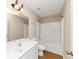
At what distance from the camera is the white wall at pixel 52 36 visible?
426 cm

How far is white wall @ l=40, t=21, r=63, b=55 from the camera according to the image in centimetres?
426

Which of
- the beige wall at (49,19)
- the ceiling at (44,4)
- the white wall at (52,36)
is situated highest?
the ceiling at (44,4)

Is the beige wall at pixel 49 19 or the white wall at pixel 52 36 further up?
the beige wall at pixel 49 19

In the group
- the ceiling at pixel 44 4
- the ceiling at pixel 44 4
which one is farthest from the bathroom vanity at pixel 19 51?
the ceiling at pixel 44 4

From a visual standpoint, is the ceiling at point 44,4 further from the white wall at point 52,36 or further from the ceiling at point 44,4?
the white wall at point 52,36

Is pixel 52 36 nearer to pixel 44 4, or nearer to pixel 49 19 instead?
pixel 49 19

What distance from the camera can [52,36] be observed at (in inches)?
183

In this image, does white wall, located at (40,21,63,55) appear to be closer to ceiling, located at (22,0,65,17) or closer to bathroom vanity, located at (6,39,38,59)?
ceiling, located at (22,0,65,17)

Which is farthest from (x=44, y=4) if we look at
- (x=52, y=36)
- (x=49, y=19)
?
(x=52, y=36)

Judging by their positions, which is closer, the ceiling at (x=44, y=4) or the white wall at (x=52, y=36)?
the ceiling at (x=44, y=4)

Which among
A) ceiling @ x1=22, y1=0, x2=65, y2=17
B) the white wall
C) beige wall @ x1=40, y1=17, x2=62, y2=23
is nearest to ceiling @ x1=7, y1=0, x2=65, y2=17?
ceiling @ x1=22, y1=0, x2=65, y2=17

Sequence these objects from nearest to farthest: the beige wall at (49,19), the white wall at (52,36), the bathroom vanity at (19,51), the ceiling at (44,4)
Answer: the bathroom vanity at (19,51)
the ceiling at (44,4)
the white wall at (52,36)
the beige wall at (49,19)

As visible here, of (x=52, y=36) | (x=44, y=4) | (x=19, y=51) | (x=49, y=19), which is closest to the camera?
(x=19, y=51)
